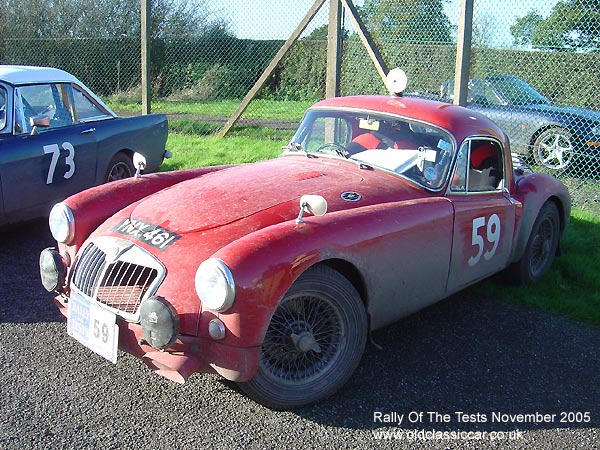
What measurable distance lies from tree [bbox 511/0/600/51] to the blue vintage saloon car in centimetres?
429

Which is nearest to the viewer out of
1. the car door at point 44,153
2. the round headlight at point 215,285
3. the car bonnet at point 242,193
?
the round headlight at point 215,285

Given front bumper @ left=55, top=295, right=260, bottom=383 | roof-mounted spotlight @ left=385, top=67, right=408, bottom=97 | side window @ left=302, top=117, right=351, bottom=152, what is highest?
roof-mounted spotlight @ left=385, top=67, right=408, bottom=97

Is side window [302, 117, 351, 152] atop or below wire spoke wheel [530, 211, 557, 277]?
atop

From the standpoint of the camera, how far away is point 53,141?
18.9 feet

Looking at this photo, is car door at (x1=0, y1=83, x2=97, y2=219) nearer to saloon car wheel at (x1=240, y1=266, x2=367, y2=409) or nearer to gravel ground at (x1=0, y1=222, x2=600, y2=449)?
gravel ground at (x1=0, y1=222, x2=600, y2=449)

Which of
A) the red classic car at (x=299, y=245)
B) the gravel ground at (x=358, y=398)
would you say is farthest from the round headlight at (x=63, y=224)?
the gravel ground at (x=358, y=398)

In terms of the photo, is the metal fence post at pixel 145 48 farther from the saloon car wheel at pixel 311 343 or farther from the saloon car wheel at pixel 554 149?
the saloon car wheel at pixel 311 343

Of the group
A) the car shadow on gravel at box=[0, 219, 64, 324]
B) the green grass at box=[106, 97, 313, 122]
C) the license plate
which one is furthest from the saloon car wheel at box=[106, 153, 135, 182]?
the green grass at box=[106, 97, 313, 122]

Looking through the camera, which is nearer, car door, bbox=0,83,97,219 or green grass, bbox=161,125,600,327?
green grass, bbox=161,125,600,327

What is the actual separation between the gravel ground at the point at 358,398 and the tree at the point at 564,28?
4.01 meters

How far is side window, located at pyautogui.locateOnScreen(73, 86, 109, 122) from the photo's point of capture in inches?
254

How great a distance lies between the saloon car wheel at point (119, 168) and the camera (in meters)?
6.48

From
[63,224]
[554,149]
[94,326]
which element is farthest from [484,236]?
[554,149]

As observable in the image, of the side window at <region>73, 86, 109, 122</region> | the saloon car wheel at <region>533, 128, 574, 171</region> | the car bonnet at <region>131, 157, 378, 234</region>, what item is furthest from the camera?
the saloon car wheel at <region>533, 128, 574, 171</region>
